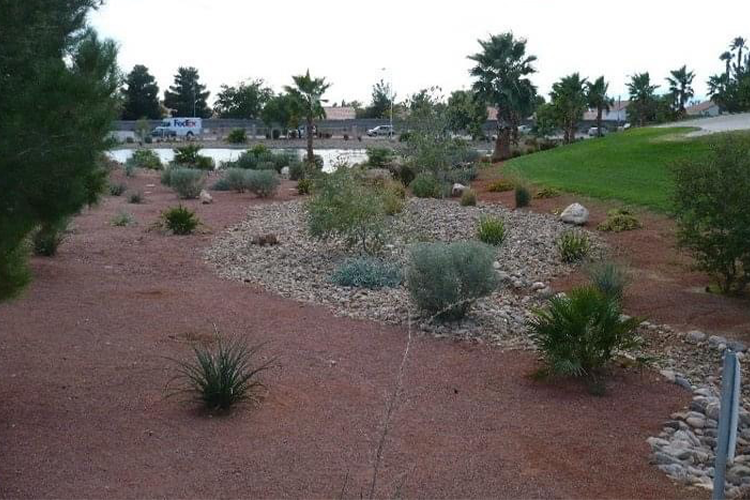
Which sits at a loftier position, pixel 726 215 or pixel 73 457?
pixel 726 215

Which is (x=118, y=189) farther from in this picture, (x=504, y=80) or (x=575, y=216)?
(x=504, y=80)

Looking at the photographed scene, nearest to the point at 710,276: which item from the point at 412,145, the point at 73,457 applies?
the point at 73,457

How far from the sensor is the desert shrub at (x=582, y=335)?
27.7 feet

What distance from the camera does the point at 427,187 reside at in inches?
1137

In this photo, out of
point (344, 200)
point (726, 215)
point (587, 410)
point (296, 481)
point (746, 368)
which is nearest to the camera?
point (296, 481)

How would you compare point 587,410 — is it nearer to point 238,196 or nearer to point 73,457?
point 73,457

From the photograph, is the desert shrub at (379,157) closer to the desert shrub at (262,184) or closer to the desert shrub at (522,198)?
the desert shrub at (262,184)

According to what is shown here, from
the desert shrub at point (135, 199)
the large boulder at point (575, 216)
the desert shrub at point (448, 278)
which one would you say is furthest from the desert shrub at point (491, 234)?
→ the desert shrub at point (135, 199)

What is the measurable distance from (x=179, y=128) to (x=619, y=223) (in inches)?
3331

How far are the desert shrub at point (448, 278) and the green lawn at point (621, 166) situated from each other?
10.3m

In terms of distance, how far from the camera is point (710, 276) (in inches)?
530

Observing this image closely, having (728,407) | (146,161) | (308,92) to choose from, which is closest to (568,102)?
(308,92)

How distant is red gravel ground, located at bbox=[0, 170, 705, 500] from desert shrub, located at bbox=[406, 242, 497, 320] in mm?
758

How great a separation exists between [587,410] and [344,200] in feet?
30.6
